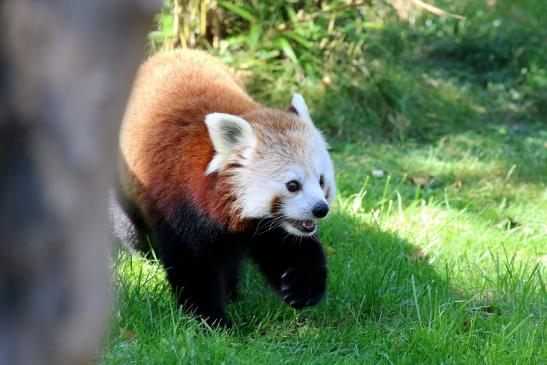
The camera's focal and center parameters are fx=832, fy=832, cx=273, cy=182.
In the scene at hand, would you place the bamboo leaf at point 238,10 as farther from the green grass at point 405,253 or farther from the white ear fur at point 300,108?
the white ear fur at point 300,108

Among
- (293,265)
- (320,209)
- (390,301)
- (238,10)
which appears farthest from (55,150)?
(238,10)

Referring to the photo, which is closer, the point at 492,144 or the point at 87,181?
the point at 87,181

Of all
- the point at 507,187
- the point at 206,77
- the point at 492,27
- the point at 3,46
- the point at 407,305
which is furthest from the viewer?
the point at 492,27

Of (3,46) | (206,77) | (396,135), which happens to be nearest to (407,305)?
(206,77)

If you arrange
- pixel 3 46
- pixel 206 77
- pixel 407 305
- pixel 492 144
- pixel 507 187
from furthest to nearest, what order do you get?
pixel 492 144
pixel 507 187
pixel 206 77
pixel 407 305
pixel 3 46

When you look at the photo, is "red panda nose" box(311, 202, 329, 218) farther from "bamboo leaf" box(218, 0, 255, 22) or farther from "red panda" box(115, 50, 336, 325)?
"bamboo leaf" box(218, 0, 255, 22)

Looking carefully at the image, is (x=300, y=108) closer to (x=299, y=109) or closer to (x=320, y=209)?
(x=299, y=109)

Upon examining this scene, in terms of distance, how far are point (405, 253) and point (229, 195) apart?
1.20 meters

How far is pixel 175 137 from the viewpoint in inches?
152

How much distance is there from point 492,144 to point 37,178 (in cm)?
623

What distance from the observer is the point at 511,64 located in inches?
376

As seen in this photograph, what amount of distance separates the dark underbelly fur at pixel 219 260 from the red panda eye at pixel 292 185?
224 millimetres

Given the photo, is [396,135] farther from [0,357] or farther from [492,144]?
[0,357]

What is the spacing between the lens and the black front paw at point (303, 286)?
3.74 meters
